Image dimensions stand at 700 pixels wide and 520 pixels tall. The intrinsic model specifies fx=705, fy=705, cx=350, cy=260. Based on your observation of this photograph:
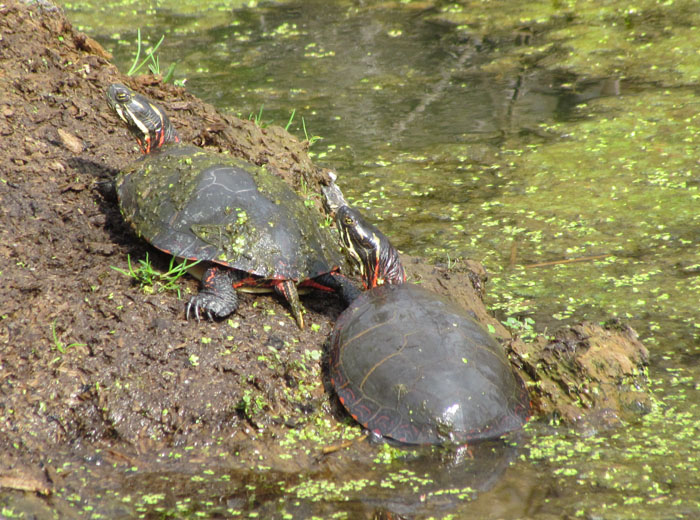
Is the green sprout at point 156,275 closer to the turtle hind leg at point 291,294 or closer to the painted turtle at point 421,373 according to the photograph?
the turtle hind leg at point 291,294

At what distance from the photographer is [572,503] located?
2.75 m

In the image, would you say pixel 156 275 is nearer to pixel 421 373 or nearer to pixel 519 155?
pixel 421 373

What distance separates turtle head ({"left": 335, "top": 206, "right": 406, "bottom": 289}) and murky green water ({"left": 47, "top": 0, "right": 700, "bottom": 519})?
3.34 feet

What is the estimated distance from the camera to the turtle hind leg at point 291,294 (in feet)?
12.1

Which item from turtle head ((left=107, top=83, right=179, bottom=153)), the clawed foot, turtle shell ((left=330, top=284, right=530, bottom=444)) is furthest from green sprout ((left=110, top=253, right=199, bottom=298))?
turtle head ((left=107, top=83, right=179, bottom=153))

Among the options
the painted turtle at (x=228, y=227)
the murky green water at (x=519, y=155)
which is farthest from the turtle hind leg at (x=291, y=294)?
the murky green water at (x=519, y=155)

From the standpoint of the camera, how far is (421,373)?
3.21m

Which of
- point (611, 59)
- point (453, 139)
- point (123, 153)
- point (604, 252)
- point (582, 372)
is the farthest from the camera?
point (611, 59)

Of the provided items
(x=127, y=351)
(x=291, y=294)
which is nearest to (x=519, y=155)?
(x=291, y=294)

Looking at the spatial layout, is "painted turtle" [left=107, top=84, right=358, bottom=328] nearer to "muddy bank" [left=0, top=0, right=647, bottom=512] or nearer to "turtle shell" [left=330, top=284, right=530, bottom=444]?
"muddy bank" [left=0, top=0, right=647, bottom=512]

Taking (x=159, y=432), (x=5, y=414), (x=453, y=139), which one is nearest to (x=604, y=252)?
(x=453, y=139)

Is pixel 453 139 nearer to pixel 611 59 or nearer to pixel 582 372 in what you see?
pixel 611 59

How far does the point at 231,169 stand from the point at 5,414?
68.4 inches

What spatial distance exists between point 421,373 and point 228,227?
130cm
